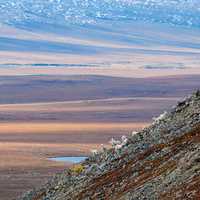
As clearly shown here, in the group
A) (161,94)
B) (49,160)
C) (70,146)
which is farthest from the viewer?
(161,94)

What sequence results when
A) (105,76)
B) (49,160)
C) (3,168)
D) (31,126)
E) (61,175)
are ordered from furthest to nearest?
1. (105,76)
2. (31,126)
3. (49,160)
4. (3,168)
5. (61,175)

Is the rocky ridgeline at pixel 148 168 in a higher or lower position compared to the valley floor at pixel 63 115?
higher

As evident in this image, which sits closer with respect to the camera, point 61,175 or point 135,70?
point 61,175

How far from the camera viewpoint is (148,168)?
37.1 feet

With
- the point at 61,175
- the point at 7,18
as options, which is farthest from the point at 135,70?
the point at 61,175

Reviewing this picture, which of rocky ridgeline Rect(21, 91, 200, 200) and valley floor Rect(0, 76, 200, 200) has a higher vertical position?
rocky ridgeline Rect(21, 91, 200, 200)

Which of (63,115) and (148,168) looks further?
(63,115)

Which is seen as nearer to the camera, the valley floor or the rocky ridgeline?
the rocky ridgeline

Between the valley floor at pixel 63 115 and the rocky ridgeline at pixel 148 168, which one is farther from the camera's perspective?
the valley floor at pixel 63 115

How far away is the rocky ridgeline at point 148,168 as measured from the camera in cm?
978

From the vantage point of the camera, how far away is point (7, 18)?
199 meters

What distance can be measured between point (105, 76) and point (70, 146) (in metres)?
59.3

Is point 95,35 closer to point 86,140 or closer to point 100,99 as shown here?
point 100,99

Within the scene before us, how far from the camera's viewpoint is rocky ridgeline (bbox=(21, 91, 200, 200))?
9.78 meters
